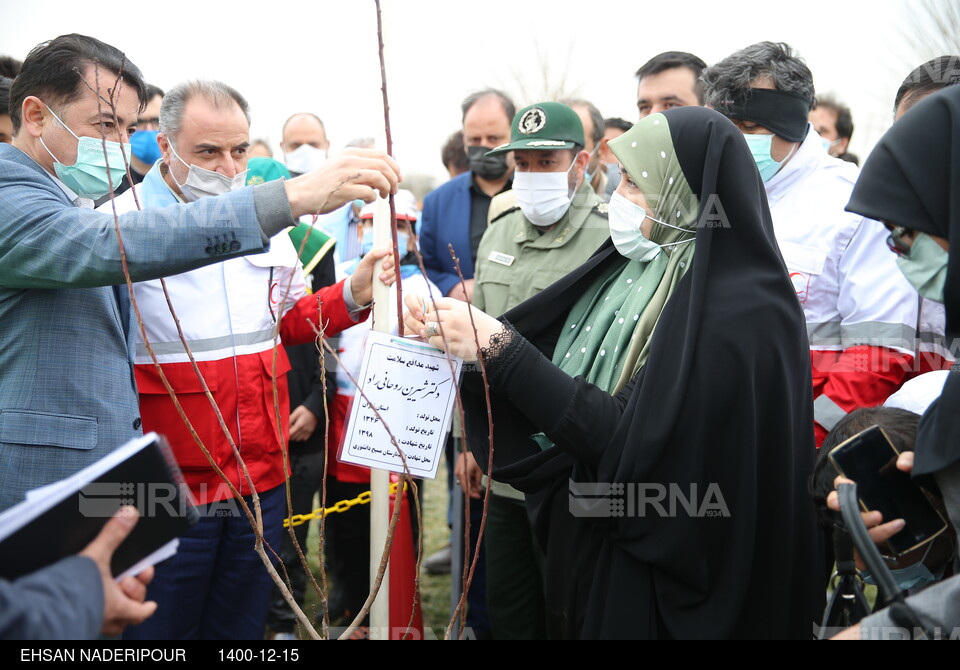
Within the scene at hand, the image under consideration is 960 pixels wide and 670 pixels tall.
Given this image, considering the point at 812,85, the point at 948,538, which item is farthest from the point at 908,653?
the point at 812,85

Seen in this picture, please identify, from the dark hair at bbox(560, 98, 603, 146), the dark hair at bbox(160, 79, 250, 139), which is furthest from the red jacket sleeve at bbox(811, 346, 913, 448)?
the dark hair at bbox(560, 98, 603, 146)

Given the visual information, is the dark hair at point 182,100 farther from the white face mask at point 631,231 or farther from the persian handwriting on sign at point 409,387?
the white face mask at point 631,231

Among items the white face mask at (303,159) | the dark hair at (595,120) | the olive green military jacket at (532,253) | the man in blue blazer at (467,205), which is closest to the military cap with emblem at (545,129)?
the olive green military jacket at (532,253)

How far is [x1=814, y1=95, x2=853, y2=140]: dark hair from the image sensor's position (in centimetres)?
576

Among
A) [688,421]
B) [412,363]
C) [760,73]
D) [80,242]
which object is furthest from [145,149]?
[688,421]

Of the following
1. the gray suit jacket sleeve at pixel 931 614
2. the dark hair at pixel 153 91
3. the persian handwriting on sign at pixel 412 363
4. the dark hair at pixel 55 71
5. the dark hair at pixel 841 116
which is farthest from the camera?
the dark hair at pixel 841 116

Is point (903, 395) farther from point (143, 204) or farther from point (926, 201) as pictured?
point (143, 204)

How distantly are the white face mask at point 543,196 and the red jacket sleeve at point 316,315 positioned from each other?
1.04m

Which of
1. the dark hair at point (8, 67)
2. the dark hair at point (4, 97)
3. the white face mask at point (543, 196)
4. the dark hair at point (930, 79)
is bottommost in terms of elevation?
the white face mask at point (543, 196)

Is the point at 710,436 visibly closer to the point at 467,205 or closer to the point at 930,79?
the point at 930,79

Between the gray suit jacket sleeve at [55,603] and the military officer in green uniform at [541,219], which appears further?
the military officer in green uniform at [541,219]

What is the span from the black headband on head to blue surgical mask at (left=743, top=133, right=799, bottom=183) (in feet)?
0.18

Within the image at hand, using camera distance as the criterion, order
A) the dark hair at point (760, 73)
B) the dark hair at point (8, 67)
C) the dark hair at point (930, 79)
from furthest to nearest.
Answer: the dark hair at point (8, 67), the dark hair at point (760, 73), the dark hair at point (930, 79)

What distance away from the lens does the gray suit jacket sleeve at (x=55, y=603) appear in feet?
3.81
